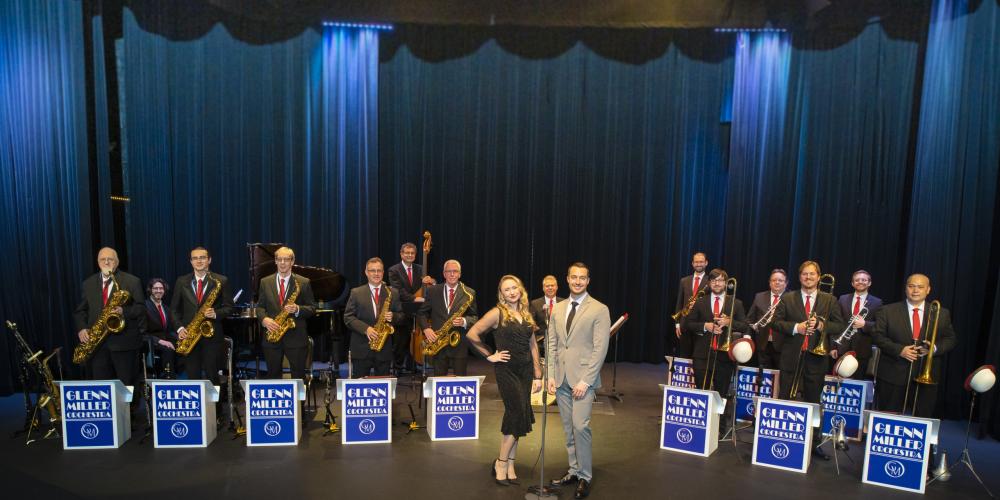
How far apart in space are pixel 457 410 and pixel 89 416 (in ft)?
10.3

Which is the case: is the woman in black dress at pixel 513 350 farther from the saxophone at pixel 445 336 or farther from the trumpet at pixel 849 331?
the trumpet at pixel 849 331

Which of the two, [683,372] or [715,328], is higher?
[715,328]

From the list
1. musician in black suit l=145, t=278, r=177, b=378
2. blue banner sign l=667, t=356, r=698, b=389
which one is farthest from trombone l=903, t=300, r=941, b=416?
musician in black suit l=145, t=278, r=177, b=378

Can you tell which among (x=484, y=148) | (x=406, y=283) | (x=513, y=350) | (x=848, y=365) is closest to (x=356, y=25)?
(x=484, y=148)

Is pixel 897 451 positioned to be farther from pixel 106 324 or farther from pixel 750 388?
pixel 106 324

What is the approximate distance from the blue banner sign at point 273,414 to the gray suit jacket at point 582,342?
7.96 feet

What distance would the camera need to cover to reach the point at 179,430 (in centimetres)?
582

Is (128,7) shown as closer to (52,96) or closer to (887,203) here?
(52,96)

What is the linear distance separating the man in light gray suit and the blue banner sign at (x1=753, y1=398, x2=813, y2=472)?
1.65m

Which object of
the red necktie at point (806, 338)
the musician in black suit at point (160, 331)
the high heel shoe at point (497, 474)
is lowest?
the high heel shoe at point (497, 474)

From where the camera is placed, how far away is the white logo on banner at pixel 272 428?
590 centimetres

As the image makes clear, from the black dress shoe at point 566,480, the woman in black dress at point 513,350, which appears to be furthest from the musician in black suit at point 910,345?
the woman in black dress at point 513,350

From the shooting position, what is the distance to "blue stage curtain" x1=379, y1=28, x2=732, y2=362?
32.0ft

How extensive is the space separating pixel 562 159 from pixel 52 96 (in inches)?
255
